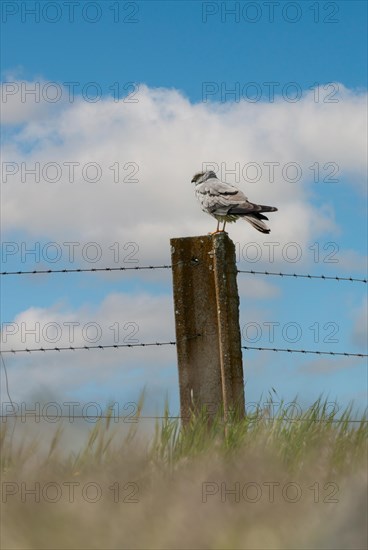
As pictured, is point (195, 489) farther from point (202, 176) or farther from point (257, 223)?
point (202, 176)

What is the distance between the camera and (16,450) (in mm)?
4531

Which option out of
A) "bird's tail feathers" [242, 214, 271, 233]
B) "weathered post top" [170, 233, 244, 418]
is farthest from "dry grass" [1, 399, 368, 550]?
"bird's tail feathers" [242, 214, 271, 233]

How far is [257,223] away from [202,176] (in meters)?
1.35

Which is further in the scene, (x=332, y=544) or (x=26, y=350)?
(x=26, y=350)

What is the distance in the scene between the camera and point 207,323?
559 cm

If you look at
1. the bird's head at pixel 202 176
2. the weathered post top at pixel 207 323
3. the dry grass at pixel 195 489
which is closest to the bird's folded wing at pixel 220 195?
the bird's head at pixel 202 176

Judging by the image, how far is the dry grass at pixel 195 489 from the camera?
3.64 m

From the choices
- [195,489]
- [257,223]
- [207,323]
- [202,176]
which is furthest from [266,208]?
[195,489]

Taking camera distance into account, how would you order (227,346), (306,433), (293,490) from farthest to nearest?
1. (227,346)
2. (306,433)
3. (293,490)

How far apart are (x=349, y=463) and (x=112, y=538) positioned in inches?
64.9

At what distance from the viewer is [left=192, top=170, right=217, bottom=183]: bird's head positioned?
27.0ft

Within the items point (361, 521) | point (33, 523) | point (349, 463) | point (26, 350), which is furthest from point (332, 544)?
point (26, 350)

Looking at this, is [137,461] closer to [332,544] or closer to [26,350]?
[332,544]

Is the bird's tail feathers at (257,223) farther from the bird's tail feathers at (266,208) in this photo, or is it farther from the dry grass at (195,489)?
the dry grass at (195,489)
